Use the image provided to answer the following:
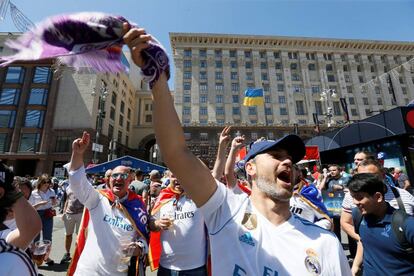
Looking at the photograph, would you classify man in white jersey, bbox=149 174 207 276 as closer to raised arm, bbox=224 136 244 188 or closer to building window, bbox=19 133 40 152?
raised arm, bbox=224 136 244 188

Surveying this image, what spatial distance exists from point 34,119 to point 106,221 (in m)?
44.0

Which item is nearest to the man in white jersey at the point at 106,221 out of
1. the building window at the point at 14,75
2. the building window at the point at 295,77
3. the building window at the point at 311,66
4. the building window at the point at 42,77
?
the building window at the point at 42,77

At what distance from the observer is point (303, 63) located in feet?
171

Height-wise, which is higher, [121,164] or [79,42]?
[121,164]

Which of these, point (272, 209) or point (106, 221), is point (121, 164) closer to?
point (106, 221)

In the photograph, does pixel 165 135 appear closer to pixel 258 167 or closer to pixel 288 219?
pixel 258 167

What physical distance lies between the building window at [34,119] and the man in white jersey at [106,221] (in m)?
42.7

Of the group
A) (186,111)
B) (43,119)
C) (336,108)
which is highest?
(336,108)

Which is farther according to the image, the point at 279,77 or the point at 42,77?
the point at 279,77

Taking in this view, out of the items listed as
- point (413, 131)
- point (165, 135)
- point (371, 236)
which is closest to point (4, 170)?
point (165, 135)

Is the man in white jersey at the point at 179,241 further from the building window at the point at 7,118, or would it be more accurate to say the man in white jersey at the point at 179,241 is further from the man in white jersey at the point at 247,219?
the building window at the point at 7,118

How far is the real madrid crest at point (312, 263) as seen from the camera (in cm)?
139

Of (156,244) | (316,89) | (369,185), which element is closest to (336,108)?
(316,89)

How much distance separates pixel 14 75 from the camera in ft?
130
